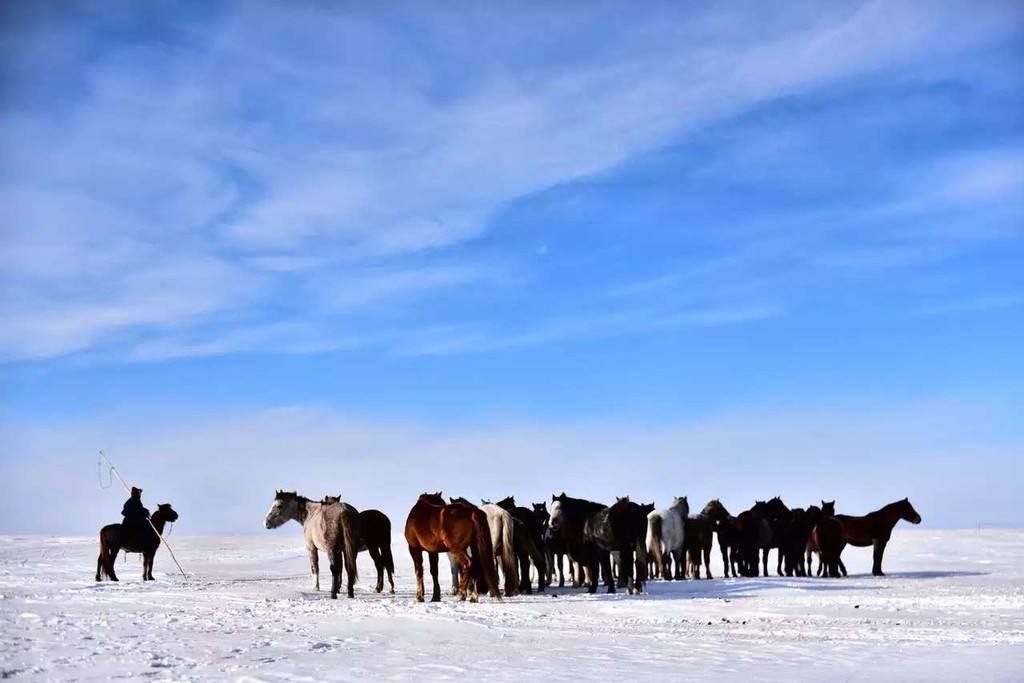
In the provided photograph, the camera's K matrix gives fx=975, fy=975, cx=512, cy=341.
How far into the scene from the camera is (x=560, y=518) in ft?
68.0

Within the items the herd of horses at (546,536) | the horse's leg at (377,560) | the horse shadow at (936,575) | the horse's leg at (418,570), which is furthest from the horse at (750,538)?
the horse's leg at (418,570)

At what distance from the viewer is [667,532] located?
24344 mm

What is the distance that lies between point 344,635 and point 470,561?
605cm

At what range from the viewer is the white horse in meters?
24.1

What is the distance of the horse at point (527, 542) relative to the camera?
20094mm

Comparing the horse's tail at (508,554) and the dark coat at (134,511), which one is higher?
the dark coat at (134,511)

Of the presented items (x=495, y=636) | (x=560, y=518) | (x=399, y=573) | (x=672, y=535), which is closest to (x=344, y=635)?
(x=495, y=636)

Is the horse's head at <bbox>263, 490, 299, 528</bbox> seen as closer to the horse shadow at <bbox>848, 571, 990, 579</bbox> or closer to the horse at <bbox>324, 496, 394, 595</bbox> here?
the horse at <bbox>324, 496, 394, 595</bbox>

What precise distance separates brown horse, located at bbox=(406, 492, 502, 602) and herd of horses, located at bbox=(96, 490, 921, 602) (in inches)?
0.7

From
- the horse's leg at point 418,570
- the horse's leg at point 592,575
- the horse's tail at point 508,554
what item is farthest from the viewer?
the horse's leg at point 592,575

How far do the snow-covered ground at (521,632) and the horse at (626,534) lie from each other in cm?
82

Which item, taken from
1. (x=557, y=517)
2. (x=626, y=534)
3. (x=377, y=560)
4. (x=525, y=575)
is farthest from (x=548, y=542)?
(x=377, y=560)

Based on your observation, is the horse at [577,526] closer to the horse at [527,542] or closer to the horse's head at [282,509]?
the horse at [527,542]

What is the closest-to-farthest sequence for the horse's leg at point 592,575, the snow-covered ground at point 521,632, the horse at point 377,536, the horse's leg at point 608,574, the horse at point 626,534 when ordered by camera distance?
the snow-covered ground at point 521,632 < the horse at point 377,536 < the horse at point 626,534 < the horse's leg at point 608,574 < the horse's leg at point 592,575
